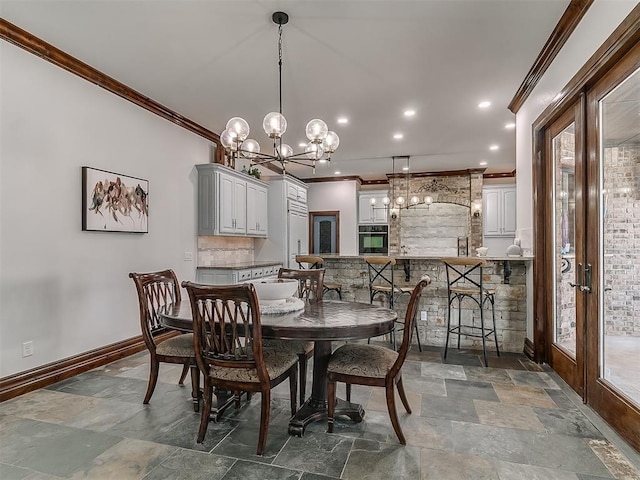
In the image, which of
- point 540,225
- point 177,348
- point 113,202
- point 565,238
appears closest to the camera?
point 177,348

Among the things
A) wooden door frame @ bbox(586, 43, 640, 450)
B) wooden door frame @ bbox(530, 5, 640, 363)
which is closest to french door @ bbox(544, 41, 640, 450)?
wooden door frame @ bbox(586, 43, 640, 450)

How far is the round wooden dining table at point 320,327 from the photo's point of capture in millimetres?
2023

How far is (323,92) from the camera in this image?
396cm

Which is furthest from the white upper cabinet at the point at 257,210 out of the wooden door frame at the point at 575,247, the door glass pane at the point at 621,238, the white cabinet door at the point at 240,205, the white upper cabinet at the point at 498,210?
the white upper cabinet at the point at 498,210

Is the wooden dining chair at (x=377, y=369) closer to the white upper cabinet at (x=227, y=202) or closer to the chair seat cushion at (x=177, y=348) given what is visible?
the chair seat cushion at (x=177, y=348)

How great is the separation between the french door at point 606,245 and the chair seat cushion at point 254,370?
1.93 meters

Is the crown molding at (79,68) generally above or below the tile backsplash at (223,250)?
above

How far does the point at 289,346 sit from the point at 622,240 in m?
2.20

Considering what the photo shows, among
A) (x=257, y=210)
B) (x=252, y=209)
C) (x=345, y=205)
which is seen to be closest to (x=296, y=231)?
(x=257, y=210)

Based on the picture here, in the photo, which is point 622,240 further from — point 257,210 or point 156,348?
point 257,210

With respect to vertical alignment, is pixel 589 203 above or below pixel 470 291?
above

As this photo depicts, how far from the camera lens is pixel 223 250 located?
5.67 m

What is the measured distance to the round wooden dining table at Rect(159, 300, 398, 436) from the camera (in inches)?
79.7

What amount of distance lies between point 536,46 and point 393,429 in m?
3.16
